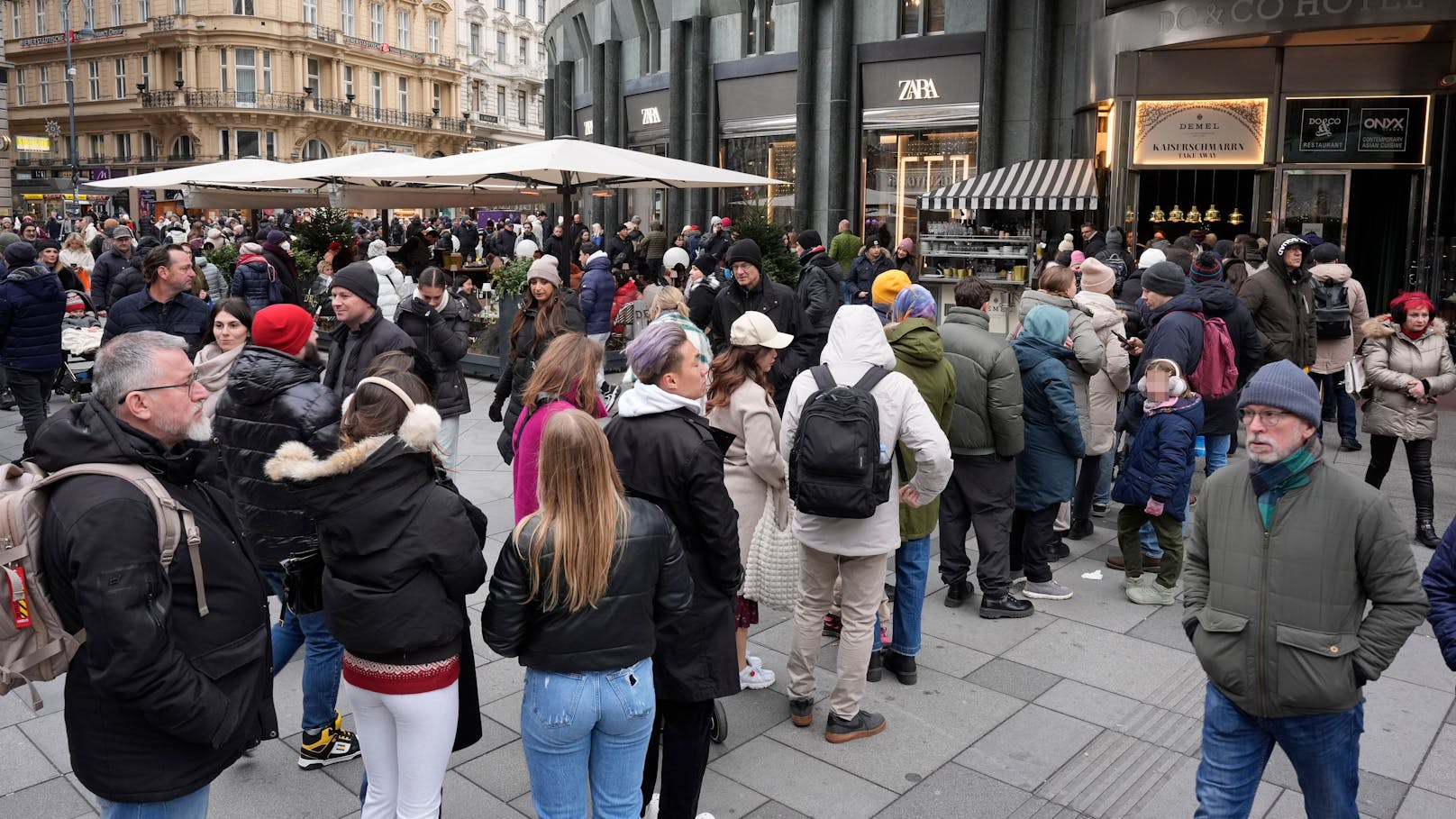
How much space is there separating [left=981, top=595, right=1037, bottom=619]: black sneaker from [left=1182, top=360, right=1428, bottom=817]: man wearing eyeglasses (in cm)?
291

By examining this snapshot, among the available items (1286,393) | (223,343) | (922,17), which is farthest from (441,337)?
(922,17)

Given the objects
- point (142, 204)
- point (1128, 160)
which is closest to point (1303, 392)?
point (1128, 160)

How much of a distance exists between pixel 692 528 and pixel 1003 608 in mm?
3242

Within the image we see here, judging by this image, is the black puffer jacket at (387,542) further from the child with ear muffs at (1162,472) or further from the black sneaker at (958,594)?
the child with ear muffs at (1162,472)

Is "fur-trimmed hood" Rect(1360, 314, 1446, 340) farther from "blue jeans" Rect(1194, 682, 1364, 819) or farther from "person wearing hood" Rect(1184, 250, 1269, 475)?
"blue jeans" Rect(1194, 682, 1364, 819)

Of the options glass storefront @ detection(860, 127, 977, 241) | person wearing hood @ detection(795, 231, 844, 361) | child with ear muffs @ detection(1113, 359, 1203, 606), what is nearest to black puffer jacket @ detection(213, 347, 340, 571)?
child with ear muffs @ detection(1113, 359, 1203, 606)

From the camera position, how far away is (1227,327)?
8031 mm

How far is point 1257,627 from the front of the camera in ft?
11.1

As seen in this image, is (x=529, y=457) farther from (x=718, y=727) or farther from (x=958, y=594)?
(x=958, y=594)

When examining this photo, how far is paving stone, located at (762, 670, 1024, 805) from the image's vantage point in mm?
4727

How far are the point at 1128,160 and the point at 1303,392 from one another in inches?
599

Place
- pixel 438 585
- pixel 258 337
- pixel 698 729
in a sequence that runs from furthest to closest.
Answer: pixel 258 337
pixel 698 729
pixel 438 585

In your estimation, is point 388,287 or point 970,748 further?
point 388,287

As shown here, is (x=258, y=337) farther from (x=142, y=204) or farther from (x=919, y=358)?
(x=142, y=204)
